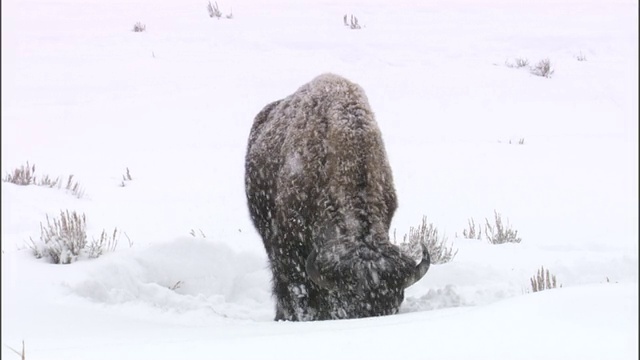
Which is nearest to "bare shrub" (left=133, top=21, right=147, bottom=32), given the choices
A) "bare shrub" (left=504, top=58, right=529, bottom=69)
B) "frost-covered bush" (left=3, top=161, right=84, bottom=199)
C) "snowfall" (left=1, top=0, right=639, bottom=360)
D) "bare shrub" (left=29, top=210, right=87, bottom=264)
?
"snowfall" (left=1, top=0, right=639, bottom=360)

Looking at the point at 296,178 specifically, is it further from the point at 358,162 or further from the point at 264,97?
the point at 264,97

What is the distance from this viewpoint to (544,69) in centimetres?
A: 1429

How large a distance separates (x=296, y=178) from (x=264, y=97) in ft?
24.3

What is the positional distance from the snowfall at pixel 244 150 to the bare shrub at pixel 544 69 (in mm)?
170

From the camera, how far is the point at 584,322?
2604mm

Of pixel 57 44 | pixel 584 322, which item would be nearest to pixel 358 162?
pixel 584 322

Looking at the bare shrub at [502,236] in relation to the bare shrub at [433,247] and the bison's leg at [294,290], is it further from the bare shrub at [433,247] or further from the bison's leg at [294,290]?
the bison's leg at [294,290]

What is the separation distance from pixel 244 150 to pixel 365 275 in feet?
20.7

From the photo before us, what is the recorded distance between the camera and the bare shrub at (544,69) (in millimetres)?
14266

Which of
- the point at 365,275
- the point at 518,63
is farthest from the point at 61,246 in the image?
the point at 518,63

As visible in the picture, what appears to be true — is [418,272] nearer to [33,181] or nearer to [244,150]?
[33,181]

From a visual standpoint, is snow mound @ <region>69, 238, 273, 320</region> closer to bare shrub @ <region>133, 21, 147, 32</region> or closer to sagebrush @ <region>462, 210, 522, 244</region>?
sagebrush @ <region>462, 210, 522, 244</region>

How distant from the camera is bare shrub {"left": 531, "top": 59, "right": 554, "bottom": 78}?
14.3 meters

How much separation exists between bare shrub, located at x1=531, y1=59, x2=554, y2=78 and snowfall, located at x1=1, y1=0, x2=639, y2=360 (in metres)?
0.17
